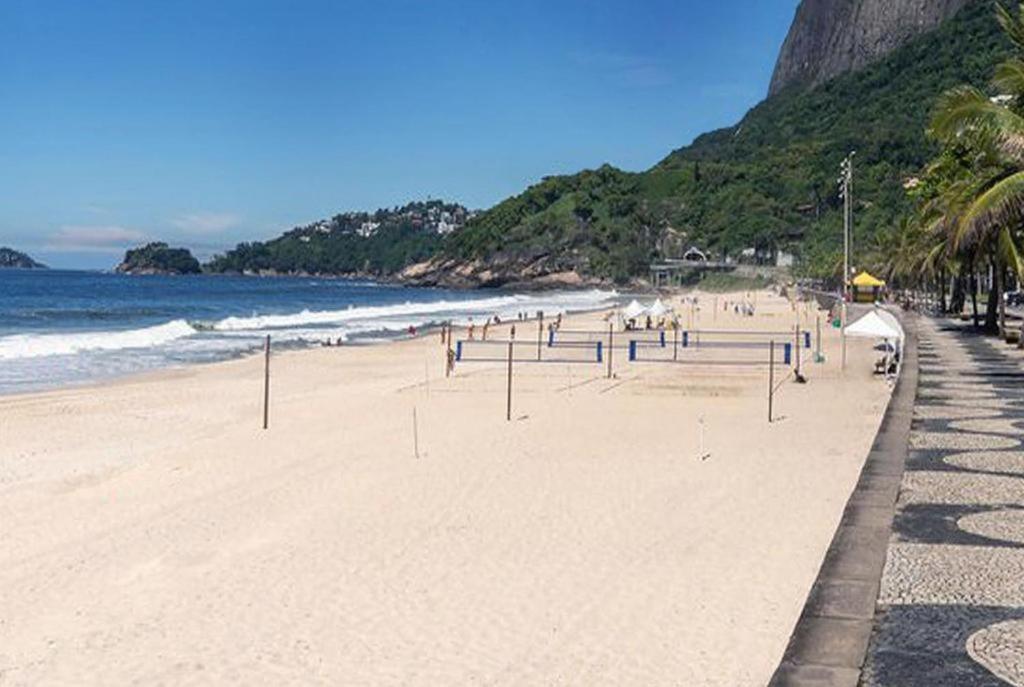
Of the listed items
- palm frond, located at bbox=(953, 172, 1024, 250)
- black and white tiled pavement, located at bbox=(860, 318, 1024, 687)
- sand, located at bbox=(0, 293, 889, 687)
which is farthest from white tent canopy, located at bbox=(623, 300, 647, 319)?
black and white tiled pavement, located at bbox=(860, 318, 1024, 687)

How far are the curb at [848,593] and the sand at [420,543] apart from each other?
257 millimetres

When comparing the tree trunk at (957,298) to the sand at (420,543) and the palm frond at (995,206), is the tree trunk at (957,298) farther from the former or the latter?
the sand at (420,543)

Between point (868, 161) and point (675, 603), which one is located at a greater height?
point (868, 161)

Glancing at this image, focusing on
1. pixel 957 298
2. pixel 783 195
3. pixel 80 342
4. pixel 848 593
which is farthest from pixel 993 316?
pixel 783 195

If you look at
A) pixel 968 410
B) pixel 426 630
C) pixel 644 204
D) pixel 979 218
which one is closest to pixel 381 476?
pixel 426 630

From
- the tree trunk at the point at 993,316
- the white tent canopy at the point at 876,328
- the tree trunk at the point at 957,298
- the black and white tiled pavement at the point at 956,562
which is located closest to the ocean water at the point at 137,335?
the white tent canopy at the point at 876,328

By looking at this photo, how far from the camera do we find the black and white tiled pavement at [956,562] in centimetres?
586

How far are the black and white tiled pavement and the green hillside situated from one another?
415 ft

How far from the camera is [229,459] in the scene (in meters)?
14.5

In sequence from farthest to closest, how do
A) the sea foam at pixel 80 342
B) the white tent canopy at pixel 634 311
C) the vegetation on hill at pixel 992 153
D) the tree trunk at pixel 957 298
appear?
the tree trunk at pixel 957 298, the white tent canopy at pixel 634 311, the sea foam at pixel 80 342, the vegetation on hill at pixel 992 153

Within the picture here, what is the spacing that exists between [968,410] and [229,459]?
11.5 metres

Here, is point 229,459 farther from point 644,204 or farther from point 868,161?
point 644,204

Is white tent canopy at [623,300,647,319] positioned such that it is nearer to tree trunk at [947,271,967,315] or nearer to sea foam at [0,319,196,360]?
sea foam at [0,319,196,360]

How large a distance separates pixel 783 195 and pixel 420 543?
166 m
